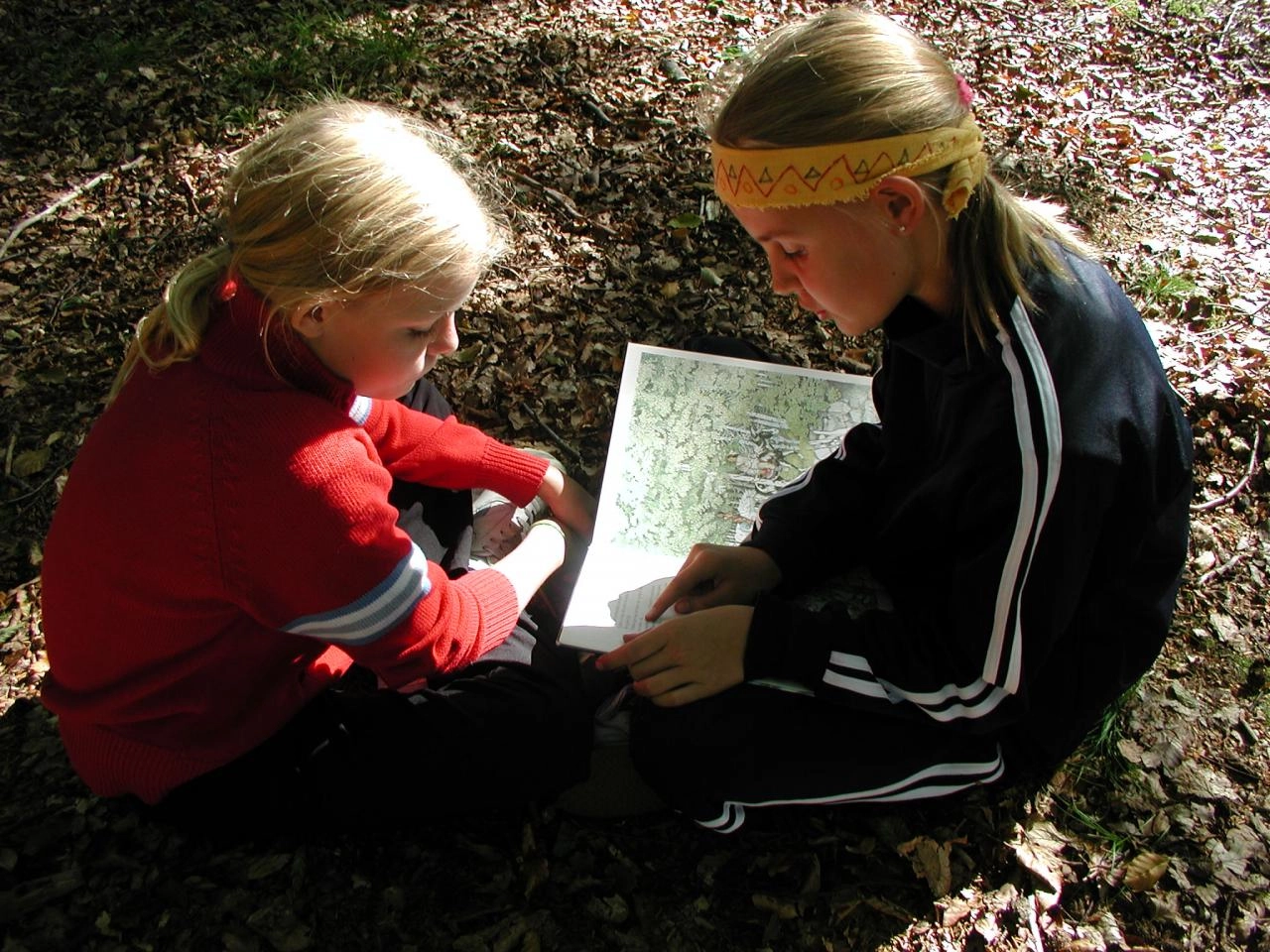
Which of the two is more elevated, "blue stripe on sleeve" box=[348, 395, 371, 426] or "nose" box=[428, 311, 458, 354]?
"nose" box=[428, 311, 458, 354]

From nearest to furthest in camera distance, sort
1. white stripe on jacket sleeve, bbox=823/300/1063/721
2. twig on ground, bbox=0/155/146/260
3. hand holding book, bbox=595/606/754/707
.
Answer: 1. white stripe on jacket sleeve, bbox=823/300/1063/721
2. hand holding book, bbox=595/606/754/707
3. twig on ground, bbox=0/155/146/260

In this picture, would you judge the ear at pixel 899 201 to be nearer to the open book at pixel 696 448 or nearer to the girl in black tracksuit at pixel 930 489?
the girl in black tracksuit at pixel 930 489

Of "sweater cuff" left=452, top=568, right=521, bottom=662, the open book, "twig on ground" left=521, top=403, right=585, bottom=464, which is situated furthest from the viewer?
"twig on ground" left=521, top=403, right=585, bottom=464

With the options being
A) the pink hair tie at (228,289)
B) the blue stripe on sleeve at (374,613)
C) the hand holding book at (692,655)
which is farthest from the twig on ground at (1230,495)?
the pink hair tie at (228,289)

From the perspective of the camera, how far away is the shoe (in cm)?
220

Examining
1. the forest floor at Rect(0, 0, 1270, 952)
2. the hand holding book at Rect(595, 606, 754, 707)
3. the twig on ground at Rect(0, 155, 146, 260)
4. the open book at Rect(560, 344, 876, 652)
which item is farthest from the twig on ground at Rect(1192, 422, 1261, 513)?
the twig on ground at Rect(0, 155, 146, 260)

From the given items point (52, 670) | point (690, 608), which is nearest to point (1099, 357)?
point (690, 608)

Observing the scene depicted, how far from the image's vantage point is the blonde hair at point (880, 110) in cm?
136

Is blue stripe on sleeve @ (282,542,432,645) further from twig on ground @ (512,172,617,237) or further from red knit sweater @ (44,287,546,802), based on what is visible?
twig on ground @ (512,172,617,237)

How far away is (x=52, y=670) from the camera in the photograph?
1.61m

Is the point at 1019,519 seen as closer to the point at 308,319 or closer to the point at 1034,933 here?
the point at 1034,933

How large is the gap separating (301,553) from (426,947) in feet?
2.76

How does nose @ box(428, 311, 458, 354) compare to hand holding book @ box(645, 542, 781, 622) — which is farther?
hand holding book @ box(645, 542, 781, 622)

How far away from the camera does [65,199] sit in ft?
10.0
